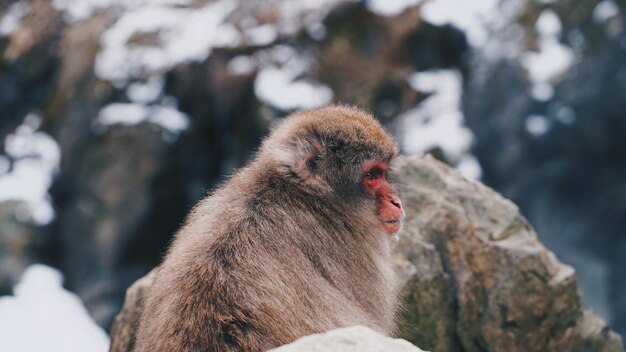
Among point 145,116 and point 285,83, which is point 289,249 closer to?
point 285,83

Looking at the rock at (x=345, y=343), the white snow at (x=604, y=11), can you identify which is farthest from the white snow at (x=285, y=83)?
the rock at (x=345, y=343)

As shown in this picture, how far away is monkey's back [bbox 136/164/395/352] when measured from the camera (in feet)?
9.19

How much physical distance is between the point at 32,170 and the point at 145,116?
58.3 inches

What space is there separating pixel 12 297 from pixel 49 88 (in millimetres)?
2678

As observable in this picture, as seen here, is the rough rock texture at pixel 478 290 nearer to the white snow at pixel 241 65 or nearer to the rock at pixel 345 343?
the rock at pixel 345 343

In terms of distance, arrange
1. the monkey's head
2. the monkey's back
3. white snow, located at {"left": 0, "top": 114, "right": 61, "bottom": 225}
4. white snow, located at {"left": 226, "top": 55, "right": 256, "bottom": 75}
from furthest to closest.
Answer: white snow, located at {"left": 0, "top": 114, "right": 61, "bottom": 225}, white snow, located at {"left": 226, "top": 55, "right": 256, "bottom": 75}, the monkey's head, the monkey's back

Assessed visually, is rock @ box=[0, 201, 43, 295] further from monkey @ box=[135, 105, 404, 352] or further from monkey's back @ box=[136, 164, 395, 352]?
monkey's back @ box=[136, 164, 395, 352]

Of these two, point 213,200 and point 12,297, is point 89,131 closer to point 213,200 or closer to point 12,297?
point 12,297

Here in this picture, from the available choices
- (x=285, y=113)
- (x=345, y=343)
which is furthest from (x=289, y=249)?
(x=285, y=113)

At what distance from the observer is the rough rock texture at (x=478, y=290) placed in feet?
14.5

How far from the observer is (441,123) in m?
8.59

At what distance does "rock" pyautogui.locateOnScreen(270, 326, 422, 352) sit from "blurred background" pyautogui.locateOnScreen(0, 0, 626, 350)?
5645 millimetres

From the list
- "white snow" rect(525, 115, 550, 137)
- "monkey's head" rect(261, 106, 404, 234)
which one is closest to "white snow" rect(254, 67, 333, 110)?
"white snow" rect(525, 115, 550, 137)

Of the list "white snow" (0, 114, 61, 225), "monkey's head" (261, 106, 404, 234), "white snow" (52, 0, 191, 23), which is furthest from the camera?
"white snow" (52, 0, 191, 23)
